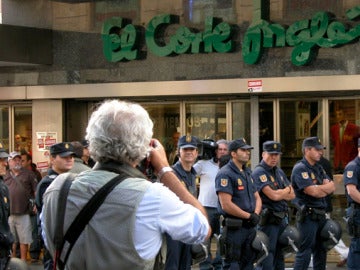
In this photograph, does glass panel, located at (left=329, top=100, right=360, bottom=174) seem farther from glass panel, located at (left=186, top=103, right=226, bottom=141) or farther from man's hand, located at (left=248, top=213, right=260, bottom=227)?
man's hand, located at (left=248, top=213, right=260, bottom=227)

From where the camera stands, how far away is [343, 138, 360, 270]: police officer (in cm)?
957

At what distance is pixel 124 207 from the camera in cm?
289

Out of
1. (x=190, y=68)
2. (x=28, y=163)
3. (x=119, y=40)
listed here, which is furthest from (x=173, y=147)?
(x=28, y=163)

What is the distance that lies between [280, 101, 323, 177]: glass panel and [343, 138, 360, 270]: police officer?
10.4 feet

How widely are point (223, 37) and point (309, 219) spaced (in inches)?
168

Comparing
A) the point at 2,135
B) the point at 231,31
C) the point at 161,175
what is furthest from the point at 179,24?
the point at 161,175

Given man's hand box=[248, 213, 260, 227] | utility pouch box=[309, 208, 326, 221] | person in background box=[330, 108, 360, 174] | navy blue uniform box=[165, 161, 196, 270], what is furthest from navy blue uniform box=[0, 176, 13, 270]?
person in background box=[330, 108, 360, 174]

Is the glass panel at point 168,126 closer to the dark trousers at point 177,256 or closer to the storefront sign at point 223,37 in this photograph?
the storefront sign at point 223,37

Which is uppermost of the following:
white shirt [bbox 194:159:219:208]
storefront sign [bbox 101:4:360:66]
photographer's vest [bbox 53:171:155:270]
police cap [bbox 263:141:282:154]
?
storefront sign [bbox 101:4:360:66]

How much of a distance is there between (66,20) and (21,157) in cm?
302

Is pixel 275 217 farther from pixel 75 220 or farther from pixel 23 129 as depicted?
pixel 75 220

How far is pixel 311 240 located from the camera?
9.88 m

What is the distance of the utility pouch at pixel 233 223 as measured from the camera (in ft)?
30.1

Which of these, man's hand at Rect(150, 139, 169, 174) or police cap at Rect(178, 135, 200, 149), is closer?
man's hand at Rect(150, 139, 169, 174)
